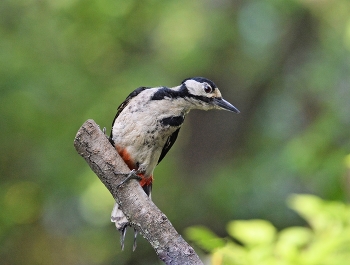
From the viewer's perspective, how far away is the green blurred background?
744 cm

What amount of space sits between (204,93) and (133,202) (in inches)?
46.3

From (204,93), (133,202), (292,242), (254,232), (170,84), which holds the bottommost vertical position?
(292,242)

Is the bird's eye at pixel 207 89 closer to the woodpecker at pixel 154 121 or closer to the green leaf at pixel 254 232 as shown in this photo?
the woodpecker at pixel 154 121

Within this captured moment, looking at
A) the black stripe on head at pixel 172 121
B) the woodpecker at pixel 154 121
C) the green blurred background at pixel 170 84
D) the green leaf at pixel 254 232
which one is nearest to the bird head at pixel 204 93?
the woodpecker at pixel 154 121

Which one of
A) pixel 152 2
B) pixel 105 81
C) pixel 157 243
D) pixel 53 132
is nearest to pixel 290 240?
pixel 157 243

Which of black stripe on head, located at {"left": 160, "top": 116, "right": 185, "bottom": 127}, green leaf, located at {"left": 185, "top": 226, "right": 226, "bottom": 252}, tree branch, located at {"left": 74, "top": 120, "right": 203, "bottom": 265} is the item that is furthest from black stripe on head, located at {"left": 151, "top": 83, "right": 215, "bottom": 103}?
green leaf, located at {"left": 185, "top": 226, "right": 226, "bottom": 252}

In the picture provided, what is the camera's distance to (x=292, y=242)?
3600 millimetres

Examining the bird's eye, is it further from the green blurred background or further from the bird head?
the green blurred background

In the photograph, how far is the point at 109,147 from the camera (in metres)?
3.34

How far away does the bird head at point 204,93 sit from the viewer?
13.3 ft

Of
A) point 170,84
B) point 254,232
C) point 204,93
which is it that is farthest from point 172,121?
point 170,84

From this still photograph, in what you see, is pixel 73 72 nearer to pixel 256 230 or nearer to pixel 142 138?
pixel 142 138

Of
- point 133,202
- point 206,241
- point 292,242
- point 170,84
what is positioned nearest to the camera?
point 206,241

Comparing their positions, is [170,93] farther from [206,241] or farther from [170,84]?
[170,84]
